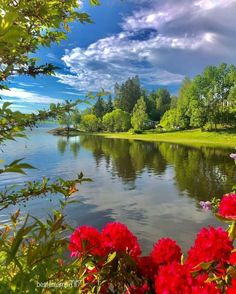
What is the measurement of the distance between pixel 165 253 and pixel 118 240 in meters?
0.34

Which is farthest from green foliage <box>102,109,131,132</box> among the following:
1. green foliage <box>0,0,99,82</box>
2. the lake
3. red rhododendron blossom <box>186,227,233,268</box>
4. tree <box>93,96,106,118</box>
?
red rhododendron blossom <box>186,227,233,268</box>

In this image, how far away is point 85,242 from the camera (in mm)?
2152

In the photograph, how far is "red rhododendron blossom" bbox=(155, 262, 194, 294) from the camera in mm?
1630

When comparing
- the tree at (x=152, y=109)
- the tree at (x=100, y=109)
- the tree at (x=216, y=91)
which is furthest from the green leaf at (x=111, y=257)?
the tree at (x=100, y=109)

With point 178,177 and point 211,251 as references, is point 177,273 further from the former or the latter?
point 178,177

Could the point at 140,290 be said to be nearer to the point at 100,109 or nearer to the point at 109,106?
the point at 100,109

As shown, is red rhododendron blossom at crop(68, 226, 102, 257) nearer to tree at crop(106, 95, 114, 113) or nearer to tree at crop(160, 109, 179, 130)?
tree at crop(160, 109, 179, 130)

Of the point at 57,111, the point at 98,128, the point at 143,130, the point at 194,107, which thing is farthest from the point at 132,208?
the point at 98,128

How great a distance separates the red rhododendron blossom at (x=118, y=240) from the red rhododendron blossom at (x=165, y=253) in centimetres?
13

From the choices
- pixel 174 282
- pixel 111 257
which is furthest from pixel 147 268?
pixel 174 282

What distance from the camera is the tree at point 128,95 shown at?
158875mm

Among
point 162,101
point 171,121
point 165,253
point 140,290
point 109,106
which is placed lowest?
point 171,121

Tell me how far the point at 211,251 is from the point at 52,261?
96cm

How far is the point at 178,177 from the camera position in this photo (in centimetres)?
3014
